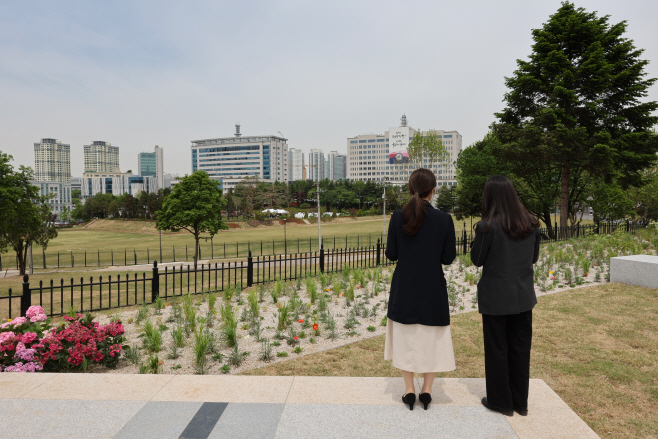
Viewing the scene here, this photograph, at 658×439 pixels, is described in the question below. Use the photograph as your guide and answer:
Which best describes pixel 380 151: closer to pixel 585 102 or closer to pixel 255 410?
pixel 585 102

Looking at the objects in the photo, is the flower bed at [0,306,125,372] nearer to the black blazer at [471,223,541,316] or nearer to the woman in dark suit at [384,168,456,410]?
the woman in dark suit at [384,168,456,410]

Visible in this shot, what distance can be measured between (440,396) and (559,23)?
2548 cm

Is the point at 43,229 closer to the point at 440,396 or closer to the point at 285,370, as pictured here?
the point at 285,370

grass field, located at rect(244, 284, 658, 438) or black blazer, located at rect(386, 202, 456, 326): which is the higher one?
black blazer, located at rect(386, 202, 456, 326)

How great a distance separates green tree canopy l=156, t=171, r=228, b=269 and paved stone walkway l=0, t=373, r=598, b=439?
23.8 meters

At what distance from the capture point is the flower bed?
4863mm

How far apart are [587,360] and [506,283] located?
10.2ft

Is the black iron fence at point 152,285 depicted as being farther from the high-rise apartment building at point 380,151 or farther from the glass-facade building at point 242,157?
the glass-facade building at point 242,157

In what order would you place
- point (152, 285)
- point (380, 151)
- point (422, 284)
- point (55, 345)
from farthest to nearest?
point (380, 151) < point (152, 285) < point (55, 345) < point (422, 284)

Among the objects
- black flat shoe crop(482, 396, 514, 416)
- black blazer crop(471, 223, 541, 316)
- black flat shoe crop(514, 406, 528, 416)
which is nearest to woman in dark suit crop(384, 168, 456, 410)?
black blazer crop(471, 223, 541, 316)

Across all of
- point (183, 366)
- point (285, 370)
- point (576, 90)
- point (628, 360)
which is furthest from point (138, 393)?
point (576, 90)

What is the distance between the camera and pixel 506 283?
332 centimetres

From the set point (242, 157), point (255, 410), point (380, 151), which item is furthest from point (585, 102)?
point (242, 157)

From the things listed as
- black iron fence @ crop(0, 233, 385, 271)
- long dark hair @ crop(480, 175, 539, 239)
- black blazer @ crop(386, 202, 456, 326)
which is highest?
long dark hair @ crop(480, 175, 539, 239)
